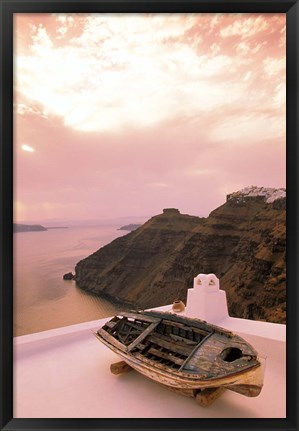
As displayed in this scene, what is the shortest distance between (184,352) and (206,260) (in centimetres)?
3981

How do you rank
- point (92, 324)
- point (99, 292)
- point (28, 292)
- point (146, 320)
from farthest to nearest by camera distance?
1. point (99, 292)
2. point (28, 292)
3. point (92, 324)
4. point (146, 320)

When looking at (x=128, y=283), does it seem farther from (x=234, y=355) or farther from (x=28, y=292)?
(x=234, y=355)

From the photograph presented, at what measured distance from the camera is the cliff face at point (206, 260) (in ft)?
96.7

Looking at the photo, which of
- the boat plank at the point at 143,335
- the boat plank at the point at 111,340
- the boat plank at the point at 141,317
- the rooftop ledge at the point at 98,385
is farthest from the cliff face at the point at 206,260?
the boat plank at the point at 111,340

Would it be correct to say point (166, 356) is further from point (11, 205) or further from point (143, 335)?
point (11, 205)

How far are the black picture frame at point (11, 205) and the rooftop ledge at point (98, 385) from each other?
1522 millimetres

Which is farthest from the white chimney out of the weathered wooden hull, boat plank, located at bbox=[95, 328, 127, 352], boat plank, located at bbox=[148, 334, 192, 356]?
the weathered wooden hull

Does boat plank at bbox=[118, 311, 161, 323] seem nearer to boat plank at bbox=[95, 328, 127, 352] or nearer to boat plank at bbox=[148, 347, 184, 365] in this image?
boat plank at bbox=[95, 328, 127, 352]

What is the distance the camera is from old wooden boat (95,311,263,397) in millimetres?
3170

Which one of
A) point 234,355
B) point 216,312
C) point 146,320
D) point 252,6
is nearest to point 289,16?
point 252,6

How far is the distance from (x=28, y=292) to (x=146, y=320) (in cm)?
5448

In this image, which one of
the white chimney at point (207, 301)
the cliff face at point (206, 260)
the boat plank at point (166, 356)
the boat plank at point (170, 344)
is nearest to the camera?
the boat plank at point (166, 356)

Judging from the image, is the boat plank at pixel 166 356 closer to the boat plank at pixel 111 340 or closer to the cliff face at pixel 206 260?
the boat plank at pixel 111 340

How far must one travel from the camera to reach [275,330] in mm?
4977
